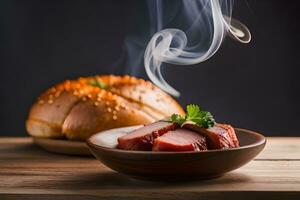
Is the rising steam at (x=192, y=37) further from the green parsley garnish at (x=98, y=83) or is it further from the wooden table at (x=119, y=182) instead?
the wooden table at (x=119, y=182)

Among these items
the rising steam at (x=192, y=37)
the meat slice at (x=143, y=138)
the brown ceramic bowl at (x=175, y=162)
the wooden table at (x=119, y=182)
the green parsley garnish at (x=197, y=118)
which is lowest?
the wooden table at (x=119, y=182)

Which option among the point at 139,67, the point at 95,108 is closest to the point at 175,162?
the point at 95,108

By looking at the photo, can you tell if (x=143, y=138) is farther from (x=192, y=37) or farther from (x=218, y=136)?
(x=192, y=37)

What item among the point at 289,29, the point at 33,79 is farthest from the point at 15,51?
the point at 289,29

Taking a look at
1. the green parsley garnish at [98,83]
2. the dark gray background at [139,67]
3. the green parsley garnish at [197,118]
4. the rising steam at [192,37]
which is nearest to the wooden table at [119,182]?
the green parsley garnish at [197,118]

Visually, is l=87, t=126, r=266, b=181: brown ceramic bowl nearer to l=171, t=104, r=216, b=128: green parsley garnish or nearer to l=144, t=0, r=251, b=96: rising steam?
l=171, t=104, r=216, b=128: green parsley garnish

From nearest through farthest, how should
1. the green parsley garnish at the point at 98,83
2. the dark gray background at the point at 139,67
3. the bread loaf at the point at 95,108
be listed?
the bread loaf at the point at 95,108
the green parsley garnish at the point at 98,83
the dark gray background at the point at 139,67

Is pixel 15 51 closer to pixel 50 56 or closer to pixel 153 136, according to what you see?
pixel 50 56

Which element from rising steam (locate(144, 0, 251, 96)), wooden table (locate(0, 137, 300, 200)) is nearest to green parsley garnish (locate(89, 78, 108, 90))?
rising steam (locate(144, 0, 251, 96))
